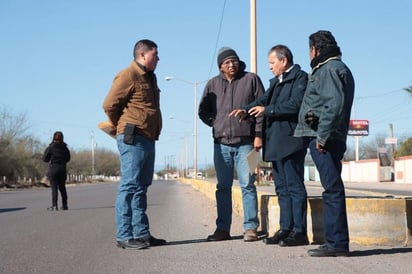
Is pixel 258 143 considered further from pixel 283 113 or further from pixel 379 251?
pixel 379 251

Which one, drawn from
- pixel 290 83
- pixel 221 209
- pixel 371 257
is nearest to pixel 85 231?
pixel 221 209

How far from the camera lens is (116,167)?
152500mm

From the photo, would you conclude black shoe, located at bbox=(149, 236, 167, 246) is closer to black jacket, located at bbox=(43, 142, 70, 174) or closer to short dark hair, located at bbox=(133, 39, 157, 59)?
short dark hair, located at bbox=(133, 39, 157, 59)

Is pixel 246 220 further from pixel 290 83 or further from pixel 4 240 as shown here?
pixel 4 240

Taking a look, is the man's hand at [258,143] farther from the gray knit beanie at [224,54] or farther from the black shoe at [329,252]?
the black shoe at [329,252]

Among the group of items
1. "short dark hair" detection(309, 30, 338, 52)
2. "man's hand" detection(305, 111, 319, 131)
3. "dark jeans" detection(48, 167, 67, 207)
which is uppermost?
"short dark hair" detection(309, 30, 338, 52)

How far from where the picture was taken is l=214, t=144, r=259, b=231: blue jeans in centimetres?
668

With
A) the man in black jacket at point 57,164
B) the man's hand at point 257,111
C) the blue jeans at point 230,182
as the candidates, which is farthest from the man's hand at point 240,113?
the man in black jacket at point 57,164

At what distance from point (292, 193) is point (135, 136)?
1.84 m

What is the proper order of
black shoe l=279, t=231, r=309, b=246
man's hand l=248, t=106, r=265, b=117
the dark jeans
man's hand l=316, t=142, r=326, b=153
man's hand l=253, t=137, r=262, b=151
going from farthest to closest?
the dark jeans
man's hand l=253, t=137, r=262, b=151
man's hand l=248, t=106, r=265, b=117
black shoe l=279, t=231, r=309, b=246
man's hand l=316, t=142, r=326, b=153

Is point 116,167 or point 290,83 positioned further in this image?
point 116,167

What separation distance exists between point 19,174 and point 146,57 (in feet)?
185

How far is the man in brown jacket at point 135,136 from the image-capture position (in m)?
6.25

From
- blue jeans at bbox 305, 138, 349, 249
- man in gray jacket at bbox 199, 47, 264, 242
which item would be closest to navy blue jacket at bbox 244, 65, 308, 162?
man in gray jacket at bbox 199, 47, 264, 242
